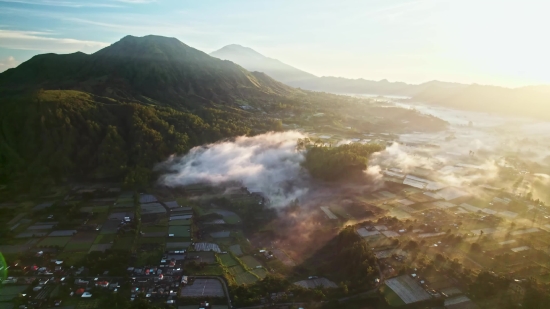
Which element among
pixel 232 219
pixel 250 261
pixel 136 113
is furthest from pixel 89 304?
pixel 136 113

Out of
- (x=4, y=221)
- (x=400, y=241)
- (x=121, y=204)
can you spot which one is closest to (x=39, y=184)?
(x=4, y=221)

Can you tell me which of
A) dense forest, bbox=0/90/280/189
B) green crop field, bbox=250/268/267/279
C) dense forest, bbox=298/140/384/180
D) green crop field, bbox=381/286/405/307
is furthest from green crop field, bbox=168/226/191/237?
dense forest, bbox=298/140/384/180

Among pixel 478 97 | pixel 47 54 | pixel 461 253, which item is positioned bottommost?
pixel 461 253

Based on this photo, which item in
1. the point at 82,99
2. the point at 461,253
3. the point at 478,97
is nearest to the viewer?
the point at 461,253

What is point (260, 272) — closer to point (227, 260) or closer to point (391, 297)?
point (227, 260)

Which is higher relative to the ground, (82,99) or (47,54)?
(47,54)

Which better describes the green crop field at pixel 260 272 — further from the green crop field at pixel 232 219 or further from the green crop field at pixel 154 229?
the green crop field at pixel 154 229

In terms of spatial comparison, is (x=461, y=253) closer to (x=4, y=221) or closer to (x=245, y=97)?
(x=4, y=221)
